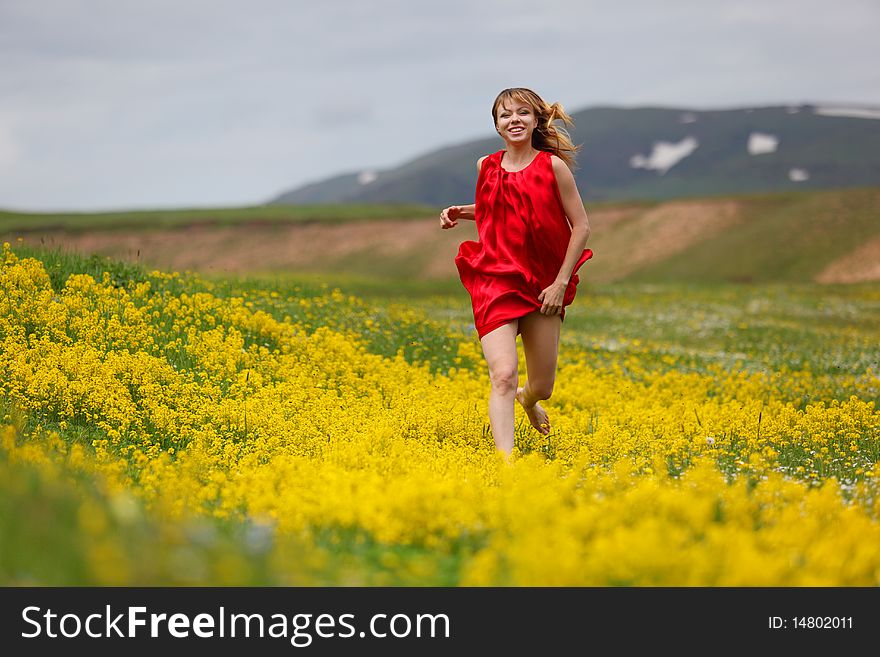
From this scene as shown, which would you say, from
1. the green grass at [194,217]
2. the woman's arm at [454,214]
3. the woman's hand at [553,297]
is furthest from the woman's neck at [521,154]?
the green grass at [194,217]

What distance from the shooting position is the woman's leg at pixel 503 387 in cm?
779

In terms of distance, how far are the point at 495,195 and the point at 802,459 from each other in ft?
11.9

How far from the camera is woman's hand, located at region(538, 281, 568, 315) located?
8.06 m

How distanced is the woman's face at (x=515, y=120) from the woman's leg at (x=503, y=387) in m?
1.68

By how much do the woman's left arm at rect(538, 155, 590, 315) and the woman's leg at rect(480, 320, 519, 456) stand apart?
19.2 inches

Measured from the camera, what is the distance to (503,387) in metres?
7.81

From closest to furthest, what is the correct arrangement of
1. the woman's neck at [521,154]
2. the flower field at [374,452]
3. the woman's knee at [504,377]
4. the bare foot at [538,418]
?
the flower field at [374,452] → the woman's knee at [504,377] → the woman's neck at [521,154] → the bare foot at [538,418]

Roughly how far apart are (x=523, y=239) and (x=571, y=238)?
1.37ft

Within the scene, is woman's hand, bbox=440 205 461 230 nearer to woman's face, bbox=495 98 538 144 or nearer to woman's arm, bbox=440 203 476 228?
woman's arm, bbox=440 203 476 228

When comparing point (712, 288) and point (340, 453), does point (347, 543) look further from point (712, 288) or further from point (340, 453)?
point (712, 288)

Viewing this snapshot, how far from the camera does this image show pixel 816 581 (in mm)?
4117

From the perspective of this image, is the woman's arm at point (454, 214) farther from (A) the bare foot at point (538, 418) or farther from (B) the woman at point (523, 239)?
(A) the bare foot at point (538, 418)

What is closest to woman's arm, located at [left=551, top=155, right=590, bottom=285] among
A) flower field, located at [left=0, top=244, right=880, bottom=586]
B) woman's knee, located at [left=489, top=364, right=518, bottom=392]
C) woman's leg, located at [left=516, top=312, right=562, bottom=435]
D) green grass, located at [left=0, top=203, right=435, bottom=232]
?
woman's leg, located at [left=516, top=312, right=562, bottom=435]
